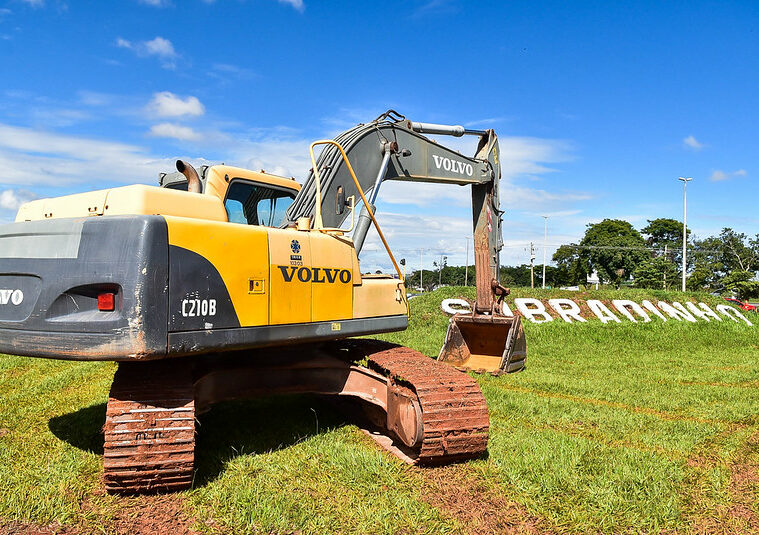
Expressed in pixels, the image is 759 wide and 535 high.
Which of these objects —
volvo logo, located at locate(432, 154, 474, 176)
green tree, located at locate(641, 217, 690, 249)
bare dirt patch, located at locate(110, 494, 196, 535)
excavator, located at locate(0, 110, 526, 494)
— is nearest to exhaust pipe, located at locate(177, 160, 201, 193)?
excavator, located at locate(0, 110, 526, 494)

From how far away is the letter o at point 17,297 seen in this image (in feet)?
14.1

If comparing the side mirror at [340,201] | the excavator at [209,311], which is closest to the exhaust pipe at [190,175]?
the excavator at [209,311]

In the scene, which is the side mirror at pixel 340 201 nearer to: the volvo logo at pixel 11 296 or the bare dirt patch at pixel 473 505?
the bare dirt patch at pixel 473 505

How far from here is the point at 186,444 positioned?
14.1 feet

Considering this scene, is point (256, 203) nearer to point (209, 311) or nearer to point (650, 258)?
point (209, 311)

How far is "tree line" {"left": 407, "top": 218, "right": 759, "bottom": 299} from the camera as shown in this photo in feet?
174

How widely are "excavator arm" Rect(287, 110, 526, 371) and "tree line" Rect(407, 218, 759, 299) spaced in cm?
3849

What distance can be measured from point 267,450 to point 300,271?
1722mm

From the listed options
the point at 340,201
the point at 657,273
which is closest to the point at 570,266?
the point at 657,273

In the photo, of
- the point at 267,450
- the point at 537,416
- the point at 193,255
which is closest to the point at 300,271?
the point at 193,255

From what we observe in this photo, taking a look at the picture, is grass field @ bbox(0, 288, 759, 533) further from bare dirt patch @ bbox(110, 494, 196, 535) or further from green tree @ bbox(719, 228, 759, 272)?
green tree @ bbox(719, 228, 759, 272)

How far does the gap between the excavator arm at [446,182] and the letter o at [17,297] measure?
8.00 ft

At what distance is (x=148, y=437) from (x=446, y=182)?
6857 mm

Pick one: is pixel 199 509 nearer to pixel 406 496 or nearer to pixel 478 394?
pixel 406 496
